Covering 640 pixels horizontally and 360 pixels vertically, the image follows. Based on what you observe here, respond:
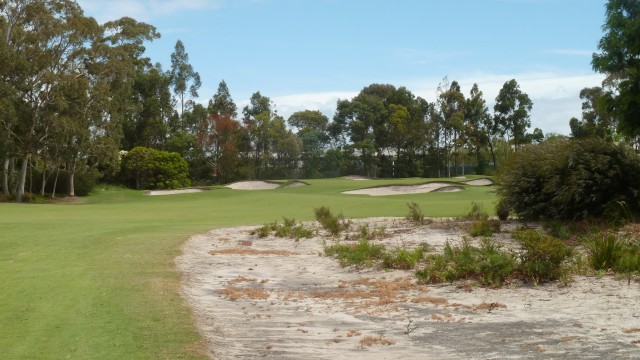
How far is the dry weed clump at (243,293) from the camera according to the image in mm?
11039

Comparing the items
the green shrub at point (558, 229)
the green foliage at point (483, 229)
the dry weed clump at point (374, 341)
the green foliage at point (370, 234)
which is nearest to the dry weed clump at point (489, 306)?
the dry weed clump at point (374, 341)

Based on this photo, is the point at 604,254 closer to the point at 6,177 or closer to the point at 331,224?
the point at 331,224

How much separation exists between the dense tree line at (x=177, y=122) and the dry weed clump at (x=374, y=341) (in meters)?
26.9

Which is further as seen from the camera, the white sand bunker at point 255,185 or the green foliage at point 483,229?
the white sand bunker at point 255,185

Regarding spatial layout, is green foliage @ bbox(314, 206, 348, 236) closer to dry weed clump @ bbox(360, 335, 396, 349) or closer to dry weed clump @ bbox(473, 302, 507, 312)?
dry weed clump @ bbox(473, 302, 507, 312)

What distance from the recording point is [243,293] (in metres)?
11.4

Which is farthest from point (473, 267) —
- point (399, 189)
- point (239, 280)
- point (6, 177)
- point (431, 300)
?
point (6, 177)

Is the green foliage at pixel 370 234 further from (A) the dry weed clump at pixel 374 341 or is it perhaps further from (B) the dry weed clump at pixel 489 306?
(A) the dry weed clump at pixel 374 341

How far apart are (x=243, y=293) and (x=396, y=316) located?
3369 millimetres

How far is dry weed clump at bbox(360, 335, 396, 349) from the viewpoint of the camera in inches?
294

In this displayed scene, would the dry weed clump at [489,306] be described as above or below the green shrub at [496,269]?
below

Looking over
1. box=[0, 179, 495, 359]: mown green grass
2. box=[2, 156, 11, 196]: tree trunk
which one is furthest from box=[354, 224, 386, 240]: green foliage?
box=[2, 156, 11, 196]: tree trunk

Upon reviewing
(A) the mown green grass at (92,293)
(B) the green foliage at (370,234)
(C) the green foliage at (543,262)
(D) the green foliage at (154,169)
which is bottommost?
(A) the mown green grass at (92,293)

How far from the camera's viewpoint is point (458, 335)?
25.3 feet
